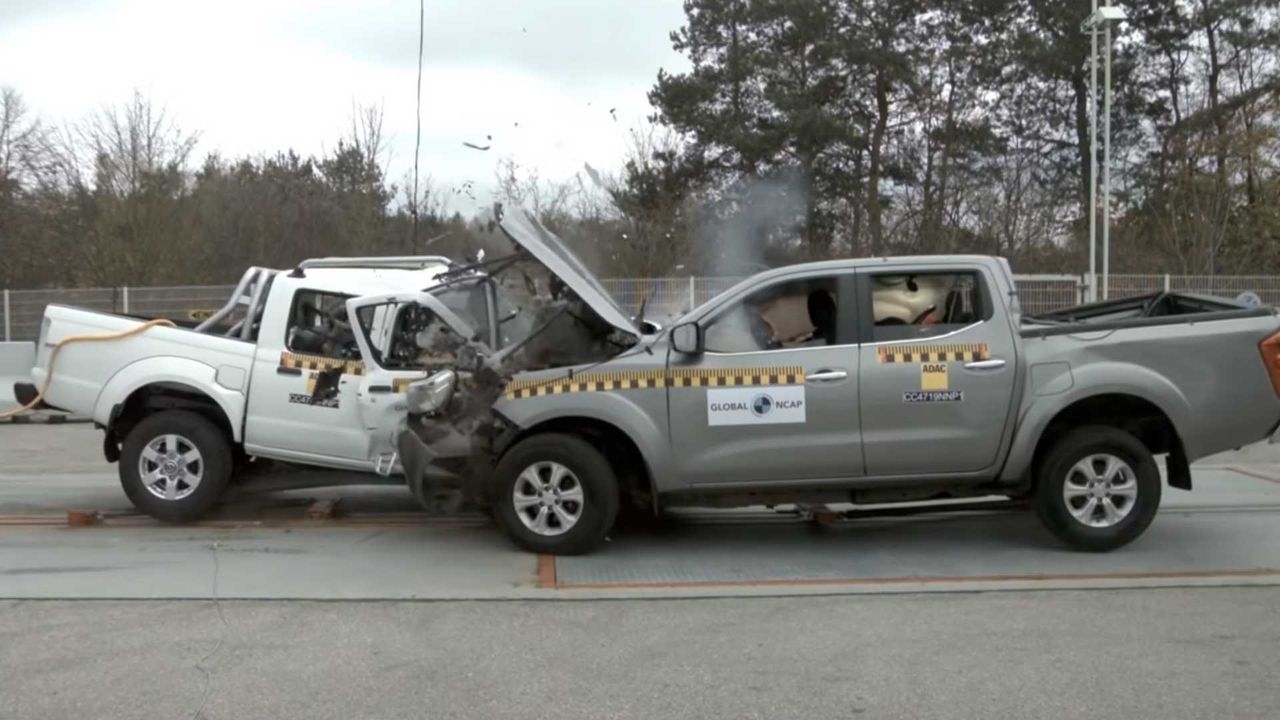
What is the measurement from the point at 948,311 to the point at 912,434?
86 centimetres

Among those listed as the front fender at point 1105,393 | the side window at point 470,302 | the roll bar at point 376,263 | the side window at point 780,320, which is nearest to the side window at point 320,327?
the roll bar at point 376,263

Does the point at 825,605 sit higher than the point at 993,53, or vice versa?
the point at 993,53

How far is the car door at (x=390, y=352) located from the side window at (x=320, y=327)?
23cm

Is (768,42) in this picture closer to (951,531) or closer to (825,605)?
(951,531)

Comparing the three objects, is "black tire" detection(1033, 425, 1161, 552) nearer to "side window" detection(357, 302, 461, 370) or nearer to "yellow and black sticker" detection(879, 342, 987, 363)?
"yellow and black sticker" detection(879, 342, 987, 363)

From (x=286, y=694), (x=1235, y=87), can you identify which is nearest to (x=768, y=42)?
(x=1235, y=87)

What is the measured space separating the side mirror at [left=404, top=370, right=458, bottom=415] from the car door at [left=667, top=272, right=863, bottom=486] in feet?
4.64

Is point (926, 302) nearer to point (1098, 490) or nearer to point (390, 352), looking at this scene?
point (1098, 490)

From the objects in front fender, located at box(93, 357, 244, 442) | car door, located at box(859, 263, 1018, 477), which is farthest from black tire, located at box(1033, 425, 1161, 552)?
front fender, located at box(93, 357, 244, 442)

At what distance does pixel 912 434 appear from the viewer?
23.5ft

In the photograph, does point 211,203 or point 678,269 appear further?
point 211,203

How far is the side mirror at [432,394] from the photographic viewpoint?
7.27 meters

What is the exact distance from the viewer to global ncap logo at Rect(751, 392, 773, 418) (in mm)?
7152

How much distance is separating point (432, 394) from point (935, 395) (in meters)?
3.18
